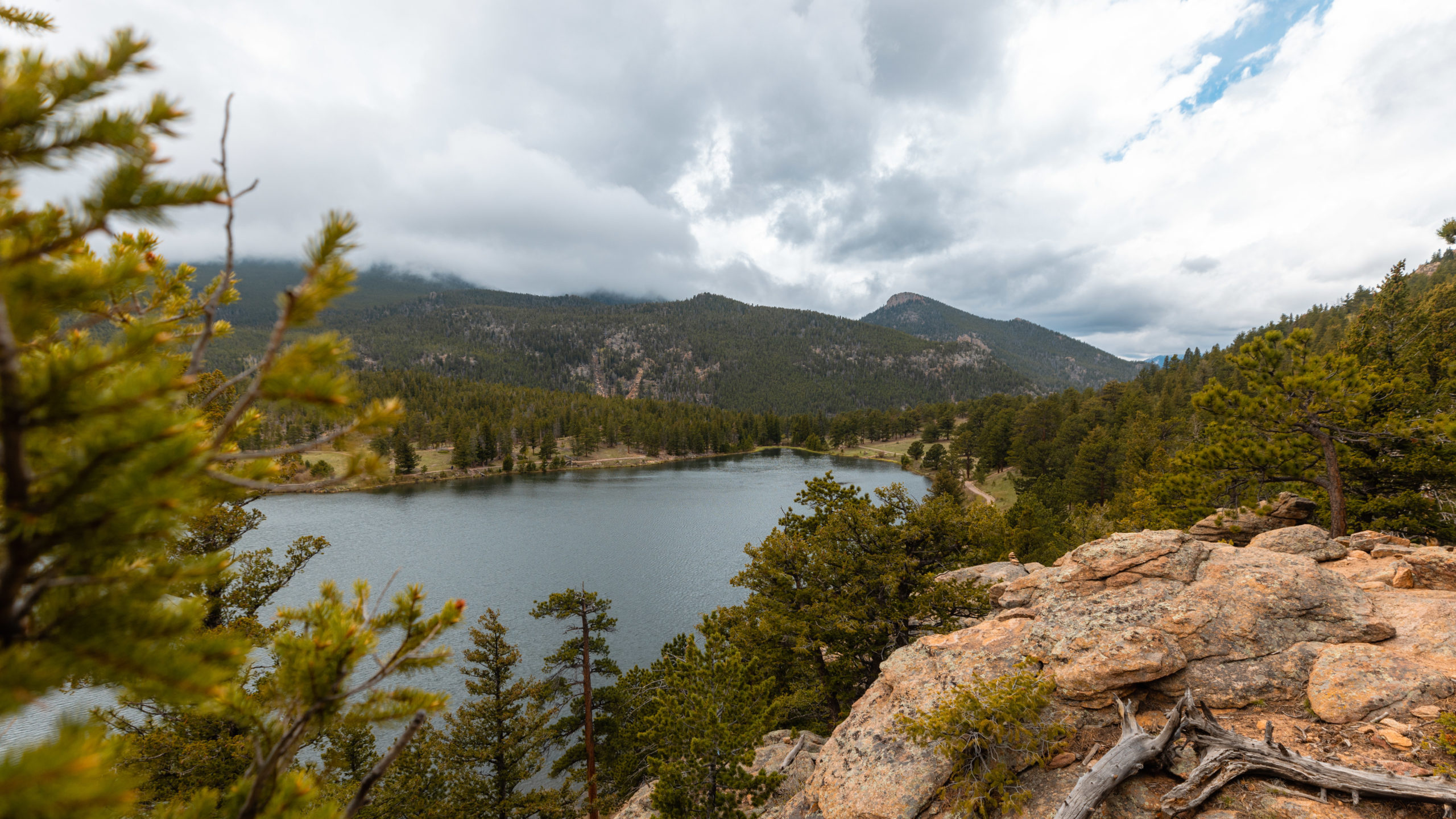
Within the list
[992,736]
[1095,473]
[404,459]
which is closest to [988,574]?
[992,736]

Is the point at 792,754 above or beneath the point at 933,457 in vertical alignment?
beneath

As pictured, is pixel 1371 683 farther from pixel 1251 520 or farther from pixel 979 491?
pixel 979 491

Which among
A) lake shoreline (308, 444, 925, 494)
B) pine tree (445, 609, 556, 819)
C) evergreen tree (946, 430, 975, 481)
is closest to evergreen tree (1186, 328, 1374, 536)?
pine tree (445, 609, 556, 819)

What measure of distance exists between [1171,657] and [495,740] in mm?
16382

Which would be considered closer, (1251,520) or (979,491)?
(1251,520)

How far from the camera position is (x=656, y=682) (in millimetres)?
17734

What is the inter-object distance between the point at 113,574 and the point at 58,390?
0.71 m

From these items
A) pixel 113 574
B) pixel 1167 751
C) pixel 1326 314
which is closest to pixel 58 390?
pixel 113 574

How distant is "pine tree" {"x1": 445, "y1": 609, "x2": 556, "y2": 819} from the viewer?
15.0 m

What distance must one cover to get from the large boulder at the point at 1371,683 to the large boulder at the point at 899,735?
3.56 metres

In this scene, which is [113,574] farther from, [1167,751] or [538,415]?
[538,415]

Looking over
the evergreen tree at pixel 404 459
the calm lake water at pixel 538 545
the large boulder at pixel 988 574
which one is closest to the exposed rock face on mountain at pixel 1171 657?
the large boulder at pixel 988 574

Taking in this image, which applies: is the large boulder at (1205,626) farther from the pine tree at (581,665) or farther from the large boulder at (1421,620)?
the pine tree at (581,665)

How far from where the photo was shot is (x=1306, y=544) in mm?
11664
